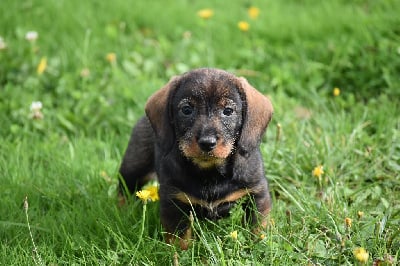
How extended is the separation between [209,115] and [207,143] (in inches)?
9.6

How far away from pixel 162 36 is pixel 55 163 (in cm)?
248

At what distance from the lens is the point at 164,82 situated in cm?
595

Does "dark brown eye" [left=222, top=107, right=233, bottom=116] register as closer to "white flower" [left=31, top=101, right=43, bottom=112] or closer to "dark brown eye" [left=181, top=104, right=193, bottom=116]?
"dark brown eye" [left=181, top=104, right=193, bottom=116]

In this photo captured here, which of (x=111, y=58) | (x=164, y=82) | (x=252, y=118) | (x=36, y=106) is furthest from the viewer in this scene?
(x=111, y=58)

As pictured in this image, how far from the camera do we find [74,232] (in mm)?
3969

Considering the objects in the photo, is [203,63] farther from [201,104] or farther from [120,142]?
[201,104]

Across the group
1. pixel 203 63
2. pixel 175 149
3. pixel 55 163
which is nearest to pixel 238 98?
pixel 175 149

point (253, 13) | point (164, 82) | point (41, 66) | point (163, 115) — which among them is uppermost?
point (163, 115)

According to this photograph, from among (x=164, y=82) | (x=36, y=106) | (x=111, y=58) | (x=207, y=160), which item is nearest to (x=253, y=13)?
(x=164, y=82)

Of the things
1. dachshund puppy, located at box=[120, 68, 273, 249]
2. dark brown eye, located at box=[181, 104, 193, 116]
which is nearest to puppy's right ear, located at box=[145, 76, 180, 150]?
dachshund puppy, located at box=[120, 68, 273, 249]

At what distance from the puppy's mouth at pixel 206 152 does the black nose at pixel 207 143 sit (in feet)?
0.06

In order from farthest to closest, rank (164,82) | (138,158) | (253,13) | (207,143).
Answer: (253,13), (164,82), (138,158), (207,143)

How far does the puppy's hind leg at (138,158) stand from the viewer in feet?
14.3

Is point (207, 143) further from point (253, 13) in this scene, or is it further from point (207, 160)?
point (253, 13)
